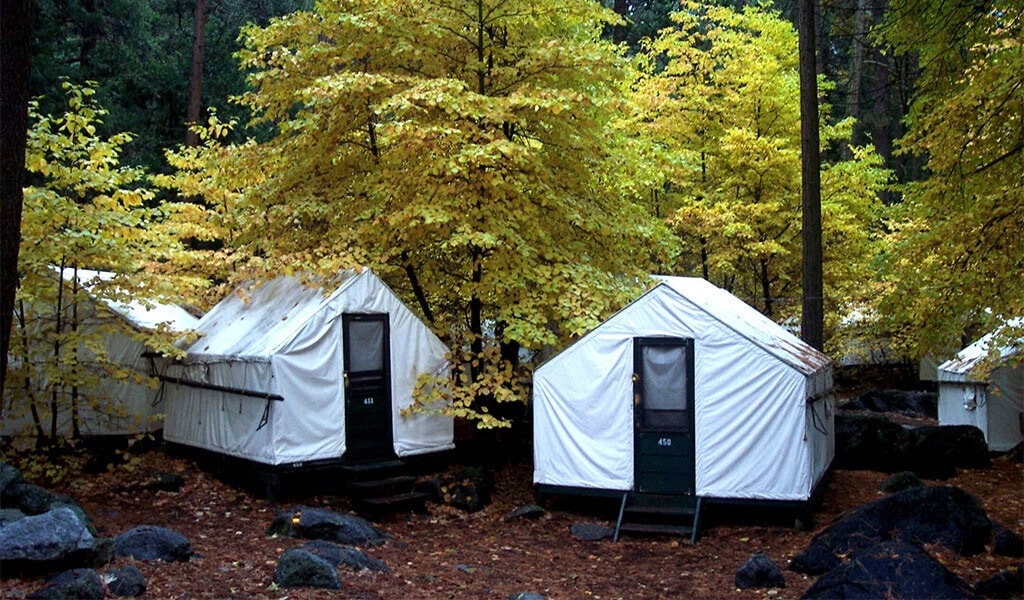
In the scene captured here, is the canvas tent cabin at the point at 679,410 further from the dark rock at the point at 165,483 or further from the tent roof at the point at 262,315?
the dark rock at the point at 165,483

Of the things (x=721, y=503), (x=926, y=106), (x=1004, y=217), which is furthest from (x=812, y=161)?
(x=721, y=503)

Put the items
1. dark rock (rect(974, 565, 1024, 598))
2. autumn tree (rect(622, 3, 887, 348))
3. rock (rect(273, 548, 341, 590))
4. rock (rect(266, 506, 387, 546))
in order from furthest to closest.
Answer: autumn tree (rect(622, 3, 887, 348)) → rock (rect(266, 506, 387, 546)) → rock (rect(273, 548, 341, 590)) → dark rock (rect(974, 565, 1024, 598))

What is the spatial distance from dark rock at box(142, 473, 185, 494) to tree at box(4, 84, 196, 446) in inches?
54.5

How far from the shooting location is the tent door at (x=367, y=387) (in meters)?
11.5

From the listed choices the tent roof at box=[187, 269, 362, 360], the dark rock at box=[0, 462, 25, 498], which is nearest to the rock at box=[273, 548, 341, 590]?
the dark rock at box=[0, 462, 25, 498]

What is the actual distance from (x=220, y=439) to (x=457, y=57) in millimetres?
6147

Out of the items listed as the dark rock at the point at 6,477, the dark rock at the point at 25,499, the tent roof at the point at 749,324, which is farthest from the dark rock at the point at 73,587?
the tent roof at the point at 749,324

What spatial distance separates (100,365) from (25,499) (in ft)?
12.6

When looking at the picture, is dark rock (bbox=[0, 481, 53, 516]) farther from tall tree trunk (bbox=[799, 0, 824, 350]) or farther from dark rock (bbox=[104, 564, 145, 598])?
tall tree trunk (bbox=[799, 0, 824, 350])

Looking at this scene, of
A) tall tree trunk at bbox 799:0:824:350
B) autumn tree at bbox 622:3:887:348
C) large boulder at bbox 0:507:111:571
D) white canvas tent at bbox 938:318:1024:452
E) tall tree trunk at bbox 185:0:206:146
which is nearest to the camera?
large boulder at bbox 0:507:111:571

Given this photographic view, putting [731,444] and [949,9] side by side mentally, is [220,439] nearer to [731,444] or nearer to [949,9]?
[731,444]

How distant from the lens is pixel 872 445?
1345cm

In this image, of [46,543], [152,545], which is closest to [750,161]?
[152,545]

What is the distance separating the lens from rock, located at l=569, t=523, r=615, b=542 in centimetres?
1028
